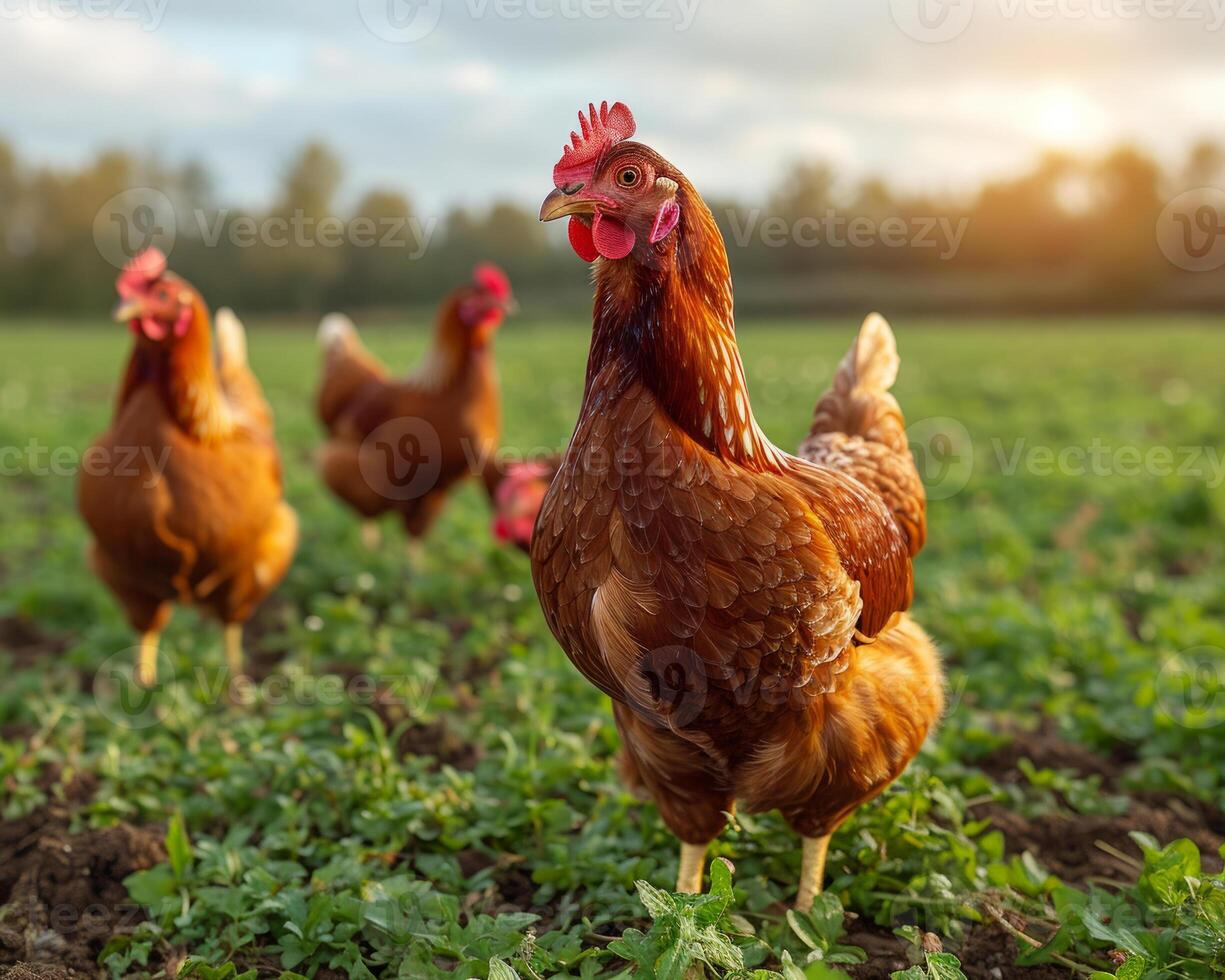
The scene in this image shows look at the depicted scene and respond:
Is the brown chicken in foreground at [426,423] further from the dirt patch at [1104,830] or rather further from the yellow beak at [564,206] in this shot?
the yellow beak at [564,206]

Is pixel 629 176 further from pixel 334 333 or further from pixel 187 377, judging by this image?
pixel 334 333

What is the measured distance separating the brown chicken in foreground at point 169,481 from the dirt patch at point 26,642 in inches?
25.3

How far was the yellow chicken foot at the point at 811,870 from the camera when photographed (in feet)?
8.71

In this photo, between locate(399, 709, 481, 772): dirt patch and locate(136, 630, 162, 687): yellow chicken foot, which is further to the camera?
locate(136, 630, 162, 687): yellow chicken foot

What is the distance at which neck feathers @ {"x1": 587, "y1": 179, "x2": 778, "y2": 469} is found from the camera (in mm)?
2107

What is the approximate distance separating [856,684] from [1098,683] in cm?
223

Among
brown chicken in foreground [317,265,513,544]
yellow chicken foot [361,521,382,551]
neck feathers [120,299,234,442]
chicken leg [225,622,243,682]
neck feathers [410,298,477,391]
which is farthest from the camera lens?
yellow chicken foot [361,521,382,551]

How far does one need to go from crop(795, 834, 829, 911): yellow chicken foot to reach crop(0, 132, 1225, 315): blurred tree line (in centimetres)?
2852

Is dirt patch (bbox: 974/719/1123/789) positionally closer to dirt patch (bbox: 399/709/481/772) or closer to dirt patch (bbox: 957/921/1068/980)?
dirt patch (bbox: 957/921/1068/980)

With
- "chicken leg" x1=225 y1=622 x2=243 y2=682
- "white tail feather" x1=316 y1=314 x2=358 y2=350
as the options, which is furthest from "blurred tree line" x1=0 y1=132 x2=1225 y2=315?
"chicken leg" x1=225 y1=622 x2=243 y2=682

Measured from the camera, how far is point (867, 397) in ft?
10.5

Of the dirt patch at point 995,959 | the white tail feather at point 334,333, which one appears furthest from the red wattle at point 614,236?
the white tail feather at point 334,333

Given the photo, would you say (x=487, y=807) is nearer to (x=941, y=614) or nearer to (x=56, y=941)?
(x=56, y=941)

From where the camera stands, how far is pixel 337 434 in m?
6.32
